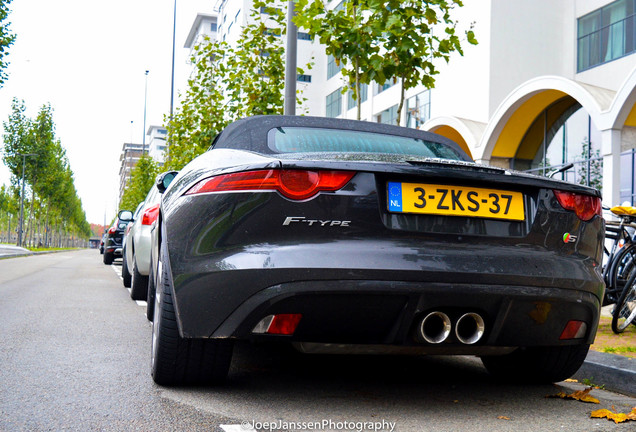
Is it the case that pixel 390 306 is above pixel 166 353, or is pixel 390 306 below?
above

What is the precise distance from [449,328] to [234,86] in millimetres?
12515

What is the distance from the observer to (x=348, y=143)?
3953mm

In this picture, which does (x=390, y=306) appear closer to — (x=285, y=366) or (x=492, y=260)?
(x=492, y=260)

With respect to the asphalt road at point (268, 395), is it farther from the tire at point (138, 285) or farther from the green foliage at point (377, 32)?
the green foliage at point (377, 32)

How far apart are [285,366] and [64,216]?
75624mm

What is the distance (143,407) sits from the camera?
10.2 ft

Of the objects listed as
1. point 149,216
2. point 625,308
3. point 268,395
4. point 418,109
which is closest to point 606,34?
point 418,109

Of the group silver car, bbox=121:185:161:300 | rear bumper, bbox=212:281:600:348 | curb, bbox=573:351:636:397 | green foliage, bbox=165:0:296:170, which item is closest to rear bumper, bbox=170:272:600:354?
rear bumper, bbox=212:281:600:348

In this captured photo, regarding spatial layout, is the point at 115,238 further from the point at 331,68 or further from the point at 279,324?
the point at 331,68

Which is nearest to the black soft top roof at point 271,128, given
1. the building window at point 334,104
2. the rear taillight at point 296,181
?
the rear taillight at point 296,181

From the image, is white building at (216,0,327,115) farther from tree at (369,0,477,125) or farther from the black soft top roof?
the black soft top roof

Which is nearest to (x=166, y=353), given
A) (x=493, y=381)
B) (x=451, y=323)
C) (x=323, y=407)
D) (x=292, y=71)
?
(x=323, y=407)

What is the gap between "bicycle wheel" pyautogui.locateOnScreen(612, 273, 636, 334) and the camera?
5.46 metres

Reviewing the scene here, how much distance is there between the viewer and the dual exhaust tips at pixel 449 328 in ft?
9.87
